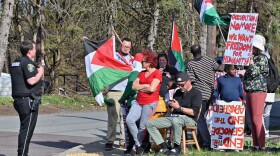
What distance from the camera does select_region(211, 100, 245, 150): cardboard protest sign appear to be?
10828 millimetres

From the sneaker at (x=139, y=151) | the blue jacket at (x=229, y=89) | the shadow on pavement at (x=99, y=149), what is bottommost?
the shadow on pavement at (x=99, y=149)

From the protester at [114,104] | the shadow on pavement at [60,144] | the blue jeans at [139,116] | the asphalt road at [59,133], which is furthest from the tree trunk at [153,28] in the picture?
the blue jeans at [139,116]

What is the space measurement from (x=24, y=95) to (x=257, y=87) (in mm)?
3810

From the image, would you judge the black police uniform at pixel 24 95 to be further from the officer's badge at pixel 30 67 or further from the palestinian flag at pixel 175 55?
→ the palestinian flag at pixel 175 55

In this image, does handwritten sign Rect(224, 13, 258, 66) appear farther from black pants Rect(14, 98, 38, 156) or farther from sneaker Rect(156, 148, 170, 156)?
black pants Rect(14, 98, 38, 156)

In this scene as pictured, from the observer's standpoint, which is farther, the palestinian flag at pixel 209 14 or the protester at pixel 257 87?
the palestinian flag at pixel 209 14

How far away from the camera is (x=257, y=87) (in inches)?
422

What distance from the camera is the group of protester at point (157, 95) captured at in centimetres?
973

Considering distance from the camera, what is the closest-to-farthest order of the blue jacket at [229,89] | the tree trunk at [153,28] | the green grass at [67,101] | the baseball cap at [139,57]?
the blue jacket at [229,89] → the baseball cap at [139,57] → the green grass at [67,101] → the tree trunk at [153,28]

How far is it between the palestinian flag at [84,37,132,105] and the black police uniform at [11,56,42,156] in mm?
2255

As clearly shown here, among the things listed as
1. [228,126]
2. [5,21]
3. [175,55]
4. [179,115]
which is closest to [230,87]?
[228,126]

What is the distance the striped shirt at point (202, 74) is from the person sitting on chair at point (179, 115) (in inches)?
46.2

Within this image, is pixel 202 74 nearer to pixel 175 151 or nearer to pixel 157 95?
pixel 157 95

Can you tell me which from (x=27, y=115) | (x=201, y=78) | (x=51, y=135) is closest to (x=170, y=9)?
(x=51, y=135)
